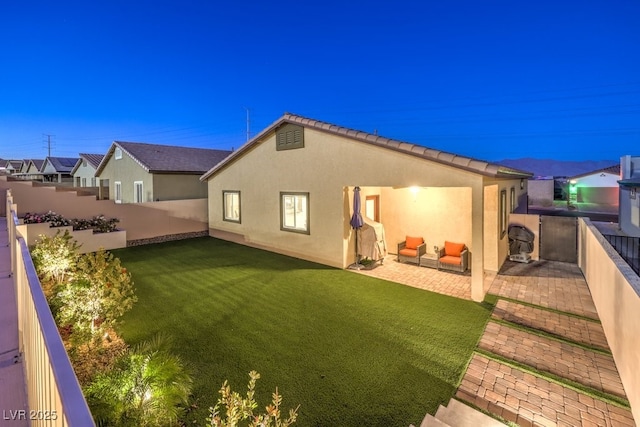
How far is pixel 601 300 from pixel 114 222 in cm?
1623

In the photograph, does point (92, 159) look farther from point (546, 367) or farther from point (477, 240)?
point (546, 367)

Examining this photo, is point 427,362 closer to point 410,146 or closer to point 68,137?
point 410,146

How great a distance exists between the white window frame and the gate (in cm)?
1198

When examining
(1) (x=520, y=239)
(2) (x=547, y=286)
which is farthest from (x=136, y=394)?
(1) (x=520, y=239)

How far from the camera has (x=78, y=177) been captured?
2839cm

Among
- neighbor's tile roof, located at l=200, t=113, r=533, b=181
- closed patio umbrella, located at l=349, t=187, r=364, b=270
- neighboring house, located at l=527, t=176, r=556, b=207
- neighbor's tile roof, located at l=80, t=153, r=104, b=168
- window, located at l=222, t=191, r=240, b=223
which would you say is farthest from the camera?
neighboring house, located at l=527, t=176, r=556, b=207

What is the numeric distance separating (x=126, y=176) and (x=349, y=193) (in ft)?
54.7

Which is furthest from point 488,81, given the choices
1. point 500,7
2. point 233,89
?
point 233,89

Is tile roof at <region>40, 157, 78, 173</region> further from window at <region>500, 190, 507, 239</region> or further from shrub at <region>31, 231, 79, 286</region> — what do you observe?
window at <region>500, 190, 507, 239</region>

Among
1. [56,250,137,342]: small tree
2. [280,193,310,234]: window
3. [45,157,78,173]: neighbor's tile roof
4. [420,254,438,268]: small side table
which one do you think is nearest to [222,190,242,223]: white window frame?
[280,193,310,234]: window

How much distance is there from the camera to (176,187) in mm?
18328

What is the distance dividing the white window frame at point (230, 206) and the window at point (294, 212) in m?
3.13

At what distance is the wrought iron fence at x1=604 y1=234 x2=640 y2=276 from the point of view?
880cm

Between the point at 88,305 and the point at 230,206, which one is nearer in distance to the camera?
the point at 88,305
